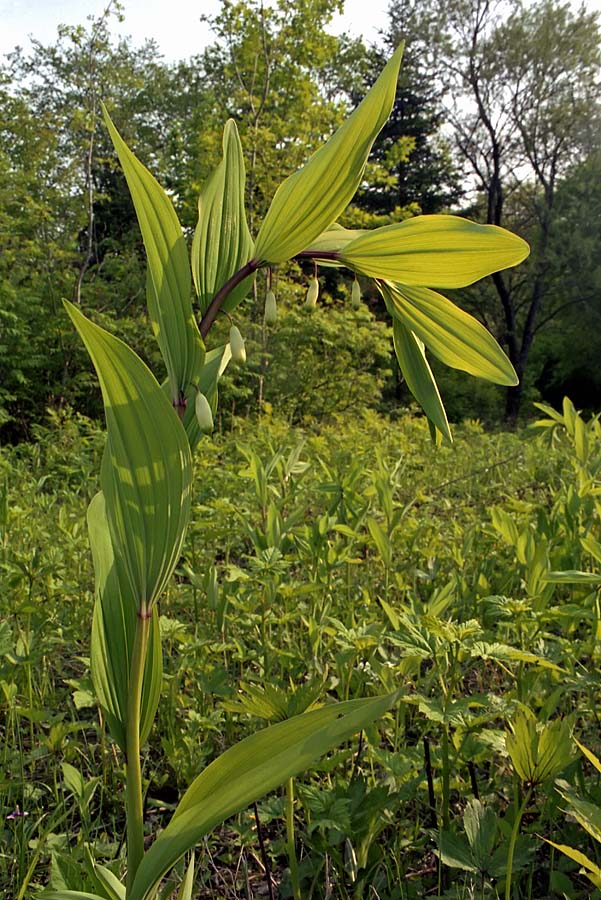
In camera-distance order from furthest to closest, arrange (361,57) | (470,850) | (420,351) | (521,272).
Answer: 1. (521,272)
2. (361,57)
3. (470,850)
4. (420,351)

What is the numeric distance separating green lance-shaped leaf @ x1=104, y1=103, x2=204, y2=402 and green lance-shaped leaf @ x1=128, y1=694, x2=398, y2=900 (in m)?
0.36

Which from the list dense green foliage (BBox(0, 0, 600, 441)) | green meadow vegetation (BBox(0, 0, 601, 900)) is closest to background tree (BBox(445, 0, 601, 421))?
dense green foliage (BBox(0, 0, 600, 441))

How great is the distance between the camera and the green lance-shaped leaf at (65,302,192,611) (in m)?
0.63

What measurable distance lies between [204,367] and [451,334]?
0.92ft

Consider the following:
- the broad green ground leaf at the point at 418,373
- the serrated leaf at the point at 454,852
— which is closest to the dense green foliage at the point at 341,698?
the serrated leaf at the point at 454,852

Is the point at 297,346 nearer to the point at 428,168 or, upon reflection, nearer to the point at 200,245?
the point at 200,245

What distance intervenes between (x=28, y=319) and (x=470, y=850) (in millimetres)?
8055

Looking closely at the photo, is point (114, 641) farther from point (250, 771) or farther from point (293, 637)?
point (293, 637)

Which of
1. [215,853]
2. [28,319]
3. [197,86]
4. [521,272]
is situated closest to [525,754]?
[215,853]

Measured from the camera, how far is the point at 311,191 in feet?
2.14

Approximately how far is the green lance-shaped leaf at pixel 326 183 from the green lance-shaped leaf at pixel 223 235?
70mm

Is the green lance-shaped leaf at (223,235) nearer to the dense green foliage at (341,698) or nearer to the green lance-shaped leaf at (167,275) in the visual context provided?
the green lance-shaped leaf at (167,275)

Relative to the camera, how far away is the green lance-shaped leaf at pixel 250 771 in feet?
1.79

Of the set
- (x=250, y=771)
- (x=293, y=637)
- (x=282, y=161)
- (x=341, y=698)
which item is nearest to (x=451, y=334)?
(x=250, y=771)
